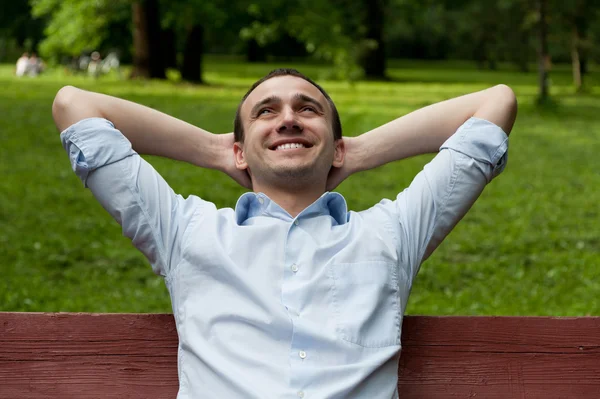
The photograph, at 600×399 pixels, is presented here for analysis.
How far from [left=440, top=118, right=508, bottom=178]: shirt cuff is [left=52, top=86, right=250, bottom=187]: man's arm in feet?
2.29

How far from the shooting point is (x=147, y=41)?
88.1 feet

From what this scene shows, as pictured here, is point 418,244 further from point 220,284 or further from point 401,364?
point 220,284

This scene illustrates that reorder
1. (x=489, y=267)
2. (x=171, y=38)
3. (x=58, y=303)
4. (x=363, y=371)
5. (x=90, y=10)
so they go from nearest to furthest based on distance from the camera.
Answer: (x=363, y=371) → (x=58, y=303) → (x=489, y=267) → (x=90, y=10) → (x=171, y=38)

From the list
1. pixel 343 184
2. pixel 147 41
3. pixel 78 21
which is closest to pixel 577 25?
pixel 147 41

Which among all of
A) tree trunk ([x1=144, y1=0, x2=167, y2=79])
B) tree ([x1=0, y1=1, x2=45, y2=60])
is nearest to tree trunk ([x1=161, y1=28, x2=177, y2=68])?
tree trunk ([x1=144, y1=0, x2=167, y2=79])

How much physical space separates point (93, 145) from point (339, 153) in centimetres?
80

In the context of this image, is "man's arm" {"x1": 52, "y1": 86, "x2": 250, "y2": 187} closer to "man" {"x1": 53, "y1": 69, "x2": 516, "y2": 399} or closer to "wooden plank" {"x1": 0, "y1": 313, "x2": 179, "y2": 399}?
"man" {"x1": 53, "y1": 69, "x2": 516, "y2": 399}

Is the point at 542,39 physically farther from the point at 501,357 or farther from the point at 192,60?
the point at 501,357

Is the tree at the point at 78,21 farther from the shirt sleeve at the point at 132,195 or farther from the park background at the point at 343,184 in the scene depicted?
the shirt sleeve at the point at 132,195

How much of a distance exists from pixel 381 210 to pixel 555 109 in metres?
19.0

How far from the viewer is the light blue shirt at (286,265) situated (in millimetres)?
2418

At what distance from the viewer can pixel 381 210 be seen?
2.76 meters

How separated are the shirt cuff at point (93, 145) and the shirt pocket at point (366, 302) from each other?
2.35 ft

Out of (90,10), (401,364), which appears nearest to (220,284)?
(401,364)
